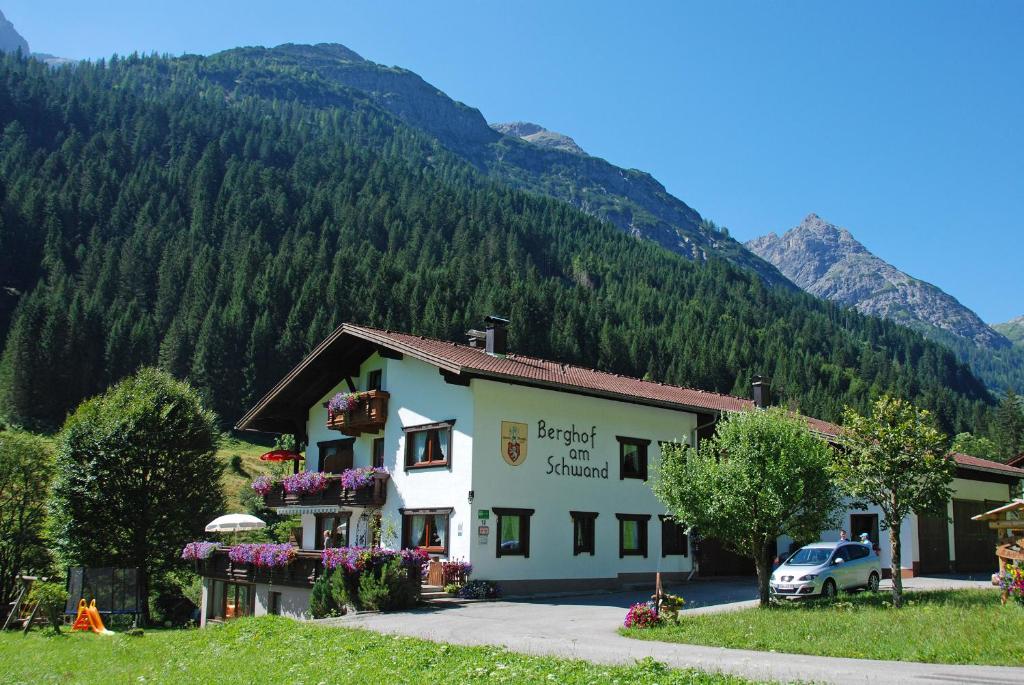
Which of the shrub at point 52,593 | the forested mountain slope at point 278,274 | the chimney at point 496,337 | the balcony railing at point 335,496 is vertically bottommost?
the shrub at point 52,593

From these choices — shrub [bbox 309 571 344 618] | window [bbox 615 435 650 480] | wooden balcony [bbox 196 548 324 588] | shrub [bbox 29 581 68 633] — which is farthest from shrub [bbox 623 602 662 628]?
shrub [bbox 29 581 68 633]

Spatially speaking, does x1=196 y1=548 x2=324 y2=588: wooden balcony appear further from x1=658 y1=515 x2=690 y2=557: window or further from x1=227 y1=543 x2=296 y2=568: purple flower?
x1=658 y1=515 x2=690 y2=557: window

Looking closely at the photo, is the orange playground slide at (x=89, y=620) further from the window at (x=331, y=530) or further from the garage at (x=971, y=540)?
the garage at (x=971, y=540)

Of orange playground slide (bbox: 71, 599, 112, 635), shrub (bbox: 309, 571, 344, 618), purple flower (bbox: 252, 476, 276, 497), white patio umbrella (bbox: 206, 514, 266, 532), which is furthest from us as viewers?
purple flower (bbox: 252, 476, 276, 497)

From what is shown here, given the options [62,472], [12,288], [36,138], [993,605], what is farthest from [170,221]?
[993,605]

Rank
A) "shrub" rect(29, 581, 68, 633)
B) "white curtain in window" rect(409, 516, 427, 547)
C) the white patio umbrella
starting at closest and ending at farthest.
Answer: "white curtain in window" rect(409, 516, 427, 547) → the white patio umbrella → "shrub" rect(29, 581, 68, 633)

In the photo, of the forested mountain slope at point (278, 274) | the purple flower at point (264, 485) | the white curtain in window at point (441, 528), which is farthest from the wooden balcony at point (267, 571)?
the forested mountain slope at point (278, 274)

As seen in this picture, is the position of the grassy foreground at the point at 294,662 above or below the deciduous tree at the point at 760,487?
below

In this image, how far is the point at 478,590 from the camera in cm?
2550

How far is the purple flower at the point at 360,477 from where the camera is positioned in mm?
29625

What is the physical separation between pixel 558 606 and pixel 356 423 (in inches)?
421

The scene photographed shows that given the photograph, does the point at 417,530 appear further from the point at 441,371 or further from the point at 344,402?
the point at 344,402

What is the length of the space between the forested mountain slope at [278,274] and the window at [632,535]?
6713 cm

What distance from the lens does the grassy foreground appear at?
38.2 ft
